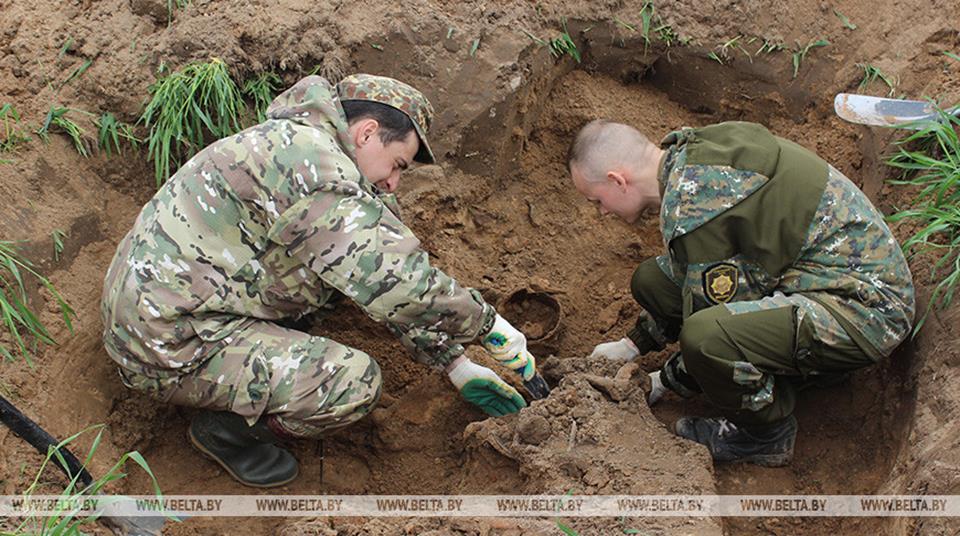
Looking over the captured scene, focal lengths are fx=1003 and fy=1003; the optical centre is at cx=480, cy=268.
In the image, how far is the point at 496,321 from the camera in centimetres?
319

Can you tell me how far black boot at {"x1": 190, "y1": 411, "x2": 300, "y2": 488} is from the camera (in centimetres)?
322

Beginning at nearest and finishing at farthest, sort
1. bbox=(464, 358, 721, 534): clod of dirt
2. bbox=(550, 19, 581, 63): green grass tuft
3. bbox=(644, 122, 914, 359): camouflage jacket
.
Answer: bbox=(464, 358, 721, 534): clod of dirt < bbox=(644, 122, 914, 359): camouflage jacket < bbox=(550, 19, 581, 63): green grass tuft

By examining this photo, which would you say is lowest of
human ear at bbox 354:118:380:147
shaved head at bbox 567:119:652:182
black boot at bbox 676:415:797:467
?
black boot at bbox 676:415:797:467

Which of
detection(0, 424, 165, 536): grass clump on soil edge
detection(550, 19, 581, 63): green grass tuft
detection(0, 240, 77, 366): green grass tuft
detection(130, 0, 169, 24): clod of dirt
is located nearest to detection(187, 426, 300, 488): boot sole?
detection(0, 424, 165, 536): grass clump on soil edge

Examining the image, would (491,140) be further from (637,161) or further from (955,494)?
(955,494)

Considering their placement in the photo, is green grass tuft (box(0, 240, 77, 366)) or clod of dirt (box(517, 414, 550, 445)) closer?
clod of dirt (box(517, 414, 550, 445))

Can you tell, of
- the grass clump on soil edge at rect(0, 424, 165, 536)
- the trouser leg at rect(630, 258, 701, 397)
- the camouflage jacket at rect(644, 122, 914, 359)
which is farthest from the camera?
the trouser leg at rect(630, 258, 701, 397)

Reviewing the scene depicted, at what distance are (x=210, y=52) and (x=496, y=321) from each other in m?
1.53

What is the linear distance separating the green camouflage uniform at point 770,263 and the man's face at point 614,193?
11 cm

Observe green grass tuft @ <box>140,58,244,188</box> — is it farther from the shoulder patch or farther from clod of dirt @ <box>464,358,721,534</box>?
Result: the shoulder patch

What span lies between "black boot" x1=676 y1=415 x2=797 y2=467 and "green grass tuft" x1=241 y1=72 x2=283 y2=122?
1927 millimetres

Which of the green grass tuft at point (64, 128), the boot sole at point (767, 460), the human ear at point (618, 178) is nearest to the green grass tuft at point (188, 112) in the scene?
the green grass tuft at point (64, 128)

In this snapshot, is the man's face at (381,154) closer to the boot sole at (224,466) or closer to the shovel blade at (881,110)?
the boot sole at (224,466)

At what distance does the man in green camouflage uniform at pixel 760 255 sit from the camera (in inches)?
114
